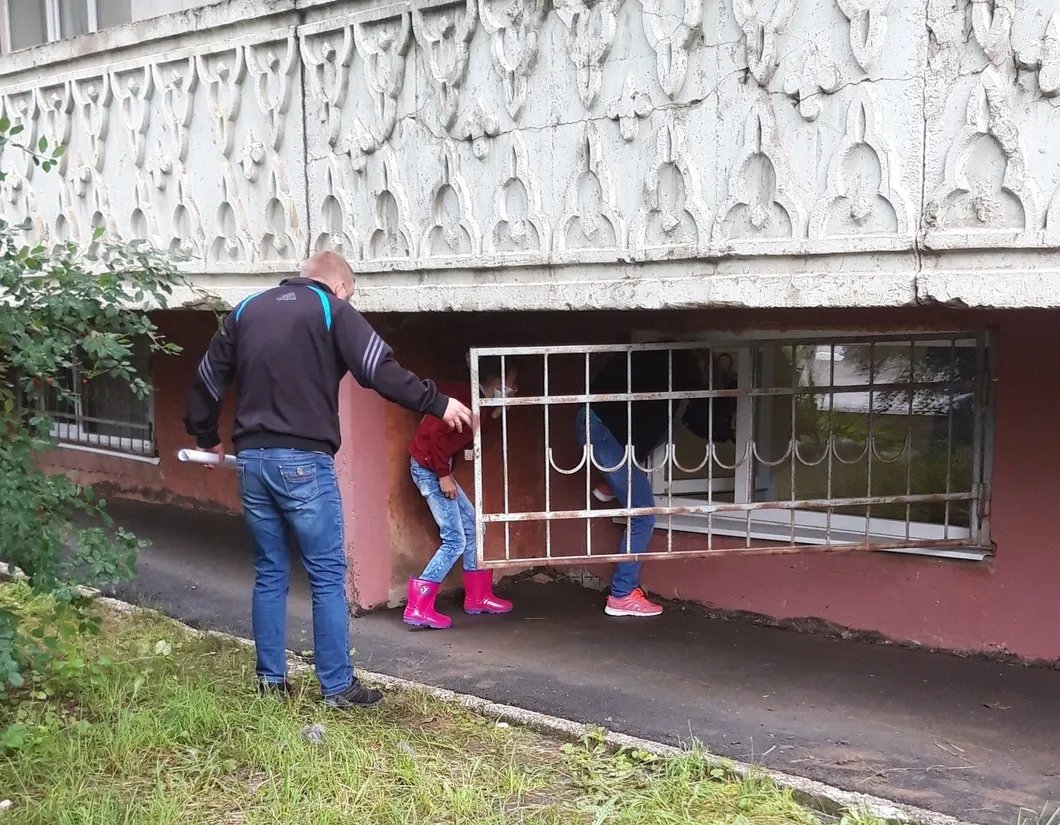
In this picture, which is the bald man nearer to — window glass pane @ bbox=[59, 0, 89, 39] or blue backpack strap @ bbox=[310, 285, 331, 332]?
blue backpack strap @ bbox=[310, 285, 331, 332]

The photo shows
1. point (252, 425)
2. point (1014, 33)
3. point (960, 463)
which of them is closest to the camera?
point (1014, 33)

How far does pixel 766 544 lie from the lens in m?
Answer: 4.97

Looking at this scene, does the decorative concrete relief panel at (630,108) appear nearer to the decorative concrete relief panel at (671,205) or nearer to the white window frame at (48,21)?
the decorative concrete relief panel at (671,205)

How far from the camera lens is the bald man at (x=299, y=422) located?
139 inches

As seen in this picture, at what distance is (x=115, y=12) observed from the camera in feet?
23.8

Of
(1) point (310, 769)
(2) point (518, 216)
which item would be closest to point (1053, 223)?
(2) point (518, 216)

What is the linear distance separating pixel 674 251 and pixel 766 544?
2.00m

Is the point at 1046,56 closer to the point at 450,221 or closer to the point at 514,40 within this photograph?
the point at 514,40

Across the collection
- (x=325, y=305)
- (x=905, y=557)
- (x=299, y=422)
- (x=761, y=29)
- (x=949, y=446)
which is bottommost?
A: (x=905, y=557)

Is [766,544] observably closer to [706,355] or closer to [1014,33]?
[706,355]

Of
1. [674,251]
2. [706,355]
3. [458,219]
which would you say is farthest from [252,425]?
[706,355]

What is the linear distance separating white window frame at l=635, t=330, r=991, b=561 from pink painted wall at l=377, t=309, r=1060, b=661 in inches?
2.4

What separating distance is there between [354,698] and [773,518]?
2456 mm

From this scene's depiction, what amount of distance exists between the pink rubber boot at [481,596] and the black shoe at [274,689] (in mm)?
1614
